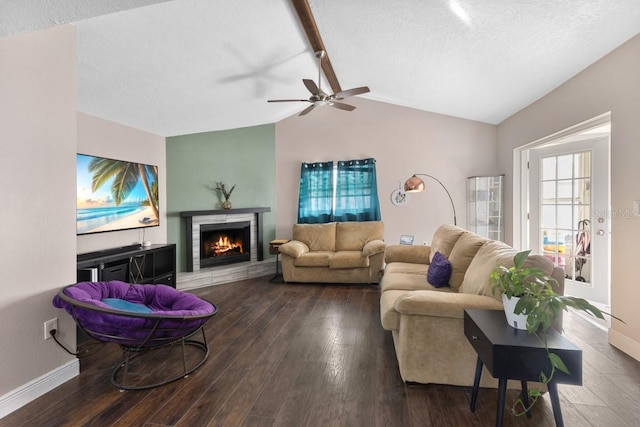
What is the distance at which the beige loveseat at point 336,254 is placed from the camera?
4478 millimetres

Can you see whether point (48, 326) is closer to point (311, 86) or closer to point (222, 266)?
point (311, 86)

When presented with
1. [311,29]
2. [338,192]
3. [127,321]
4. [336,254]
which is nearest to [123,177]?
[127,321]

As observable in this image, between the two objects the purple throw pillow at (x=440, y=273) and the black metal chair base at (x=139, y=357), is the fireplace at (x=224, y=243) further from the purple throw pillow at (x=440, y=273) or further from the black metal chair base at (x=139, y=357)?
the purple throw pillow at (x=440, y=273)

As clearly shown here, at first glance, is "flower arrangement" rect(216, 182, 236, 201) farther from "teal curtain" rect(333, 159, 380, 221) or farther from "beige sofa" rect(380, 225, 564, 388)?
"beige sofa" rect(380, 225, 564, 388)

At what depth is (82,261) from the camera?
2754mm

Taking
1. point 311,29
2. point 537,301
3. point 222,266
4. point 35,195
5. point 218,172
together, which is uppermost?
point 311,29

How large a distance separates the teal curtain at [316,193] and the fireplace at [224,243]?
3.40 ft

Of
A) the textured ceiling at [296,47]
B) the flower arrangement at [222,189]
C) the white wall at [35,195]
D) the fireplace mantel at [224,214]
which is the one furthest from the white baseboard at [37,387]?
the flower arrangement at [222,189]

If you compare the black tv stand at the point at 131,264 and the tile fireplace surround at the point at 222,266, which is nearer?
the black tv stand at the point at 131,264

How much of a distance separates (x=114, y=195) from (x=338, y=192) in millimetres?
3332

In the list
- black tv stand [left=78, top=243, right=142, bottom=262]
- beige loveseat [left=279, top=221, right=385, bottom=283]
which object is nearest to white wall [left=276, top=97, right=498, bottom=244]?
beige loveseat [left=279, top=221, right=385, bottom=283]

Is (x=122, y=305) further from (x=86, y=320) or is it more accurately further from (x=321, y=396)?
(x=321, y=396)

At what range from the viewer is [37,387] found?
1.88 metres

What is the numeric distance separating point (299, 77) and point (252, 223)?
8.40 ft
